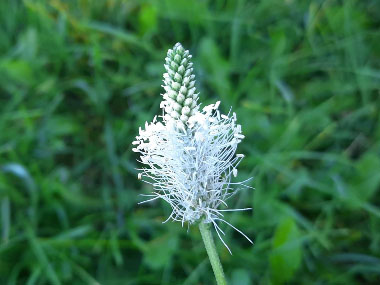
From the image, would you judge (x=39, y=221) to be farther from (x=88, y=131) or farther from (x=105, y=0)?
(x=105, y=0)

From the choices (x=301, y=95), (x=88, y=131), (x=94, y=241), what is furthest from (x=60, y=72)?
(x=301, y=95)

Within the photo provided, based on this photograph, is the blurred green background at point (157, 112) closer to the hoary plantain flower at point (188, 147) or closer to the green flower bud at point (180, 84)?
the hoary plantain flower at point (188, 147)

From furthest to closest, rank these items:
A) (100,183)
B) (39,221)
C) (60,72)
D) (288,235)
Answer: (60,72) → (100,183) → (39,221) → (288,235)

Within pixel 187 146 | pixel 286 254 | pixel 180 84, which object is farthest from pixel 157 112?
pixel 180 84

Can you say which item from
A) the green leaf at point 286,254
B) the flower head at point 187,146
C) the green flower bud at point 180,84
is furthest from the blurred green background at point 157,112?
the green flower bud at point 180,84

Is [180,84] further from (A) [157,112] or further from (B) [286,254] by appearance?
(A) [157,112]

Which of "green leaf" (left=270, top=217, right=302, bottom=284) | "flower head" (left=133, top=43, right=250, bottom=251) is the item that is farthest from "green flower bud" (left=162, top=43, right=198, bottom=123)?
"green leaf" (left=270, top=217, right=302, bottom=284)
